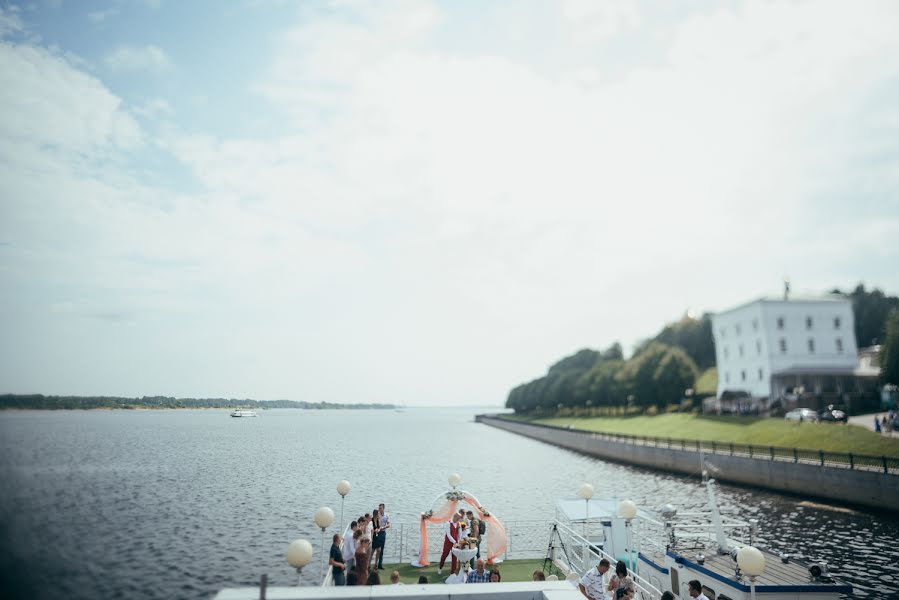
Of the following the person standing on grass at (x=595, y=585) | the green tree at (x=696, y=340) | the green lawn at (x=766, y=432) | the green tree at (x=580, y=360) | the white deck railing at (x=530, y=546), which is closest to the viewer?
the person standing on grass at (x=595, y=585)

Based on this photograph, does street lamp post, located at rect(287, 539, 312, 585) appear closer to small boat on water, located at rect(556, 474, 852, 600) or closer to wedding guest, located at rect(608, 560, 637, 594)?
wedding guest, located at rect(608, 560, 637, 594)

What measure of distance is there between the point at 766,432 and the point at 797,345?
3075 centimetres

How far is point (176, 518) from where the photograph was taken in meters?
31.8

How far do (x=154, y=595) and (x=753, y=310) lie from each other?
84413 millimetres

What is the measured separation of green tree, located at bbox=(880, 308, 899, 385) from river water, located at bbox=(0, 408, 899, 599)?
25001 mm

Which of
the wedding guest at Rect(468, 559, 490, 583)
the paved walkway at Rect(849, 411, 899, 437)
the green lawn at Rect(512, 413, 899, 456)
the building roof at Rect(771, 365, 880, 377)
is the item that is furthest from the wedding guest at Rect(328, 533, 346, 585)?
the building roof at Rect(771, 365, 880, 377)

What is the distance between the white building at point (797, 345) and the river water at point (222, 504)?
102 ft

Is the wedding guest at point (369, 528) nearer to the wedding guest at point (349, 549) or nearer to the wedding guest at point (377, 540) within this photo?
the wedding guest at point (377, 540)

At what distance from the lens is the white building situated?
71625mm

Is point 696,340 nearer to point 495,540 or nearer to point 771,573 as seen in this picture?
point 771,573

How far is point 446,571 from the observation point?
17.1 metres

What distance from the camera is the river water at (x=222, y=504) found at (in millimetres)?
13234

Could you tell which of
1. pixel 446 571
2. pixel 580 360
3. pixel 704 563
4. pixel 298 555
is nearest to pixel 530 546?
pixel 446 571

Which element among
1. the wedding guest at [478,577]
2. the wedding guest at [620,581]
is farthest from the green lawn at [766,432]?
the wedding guest at [478,577]
